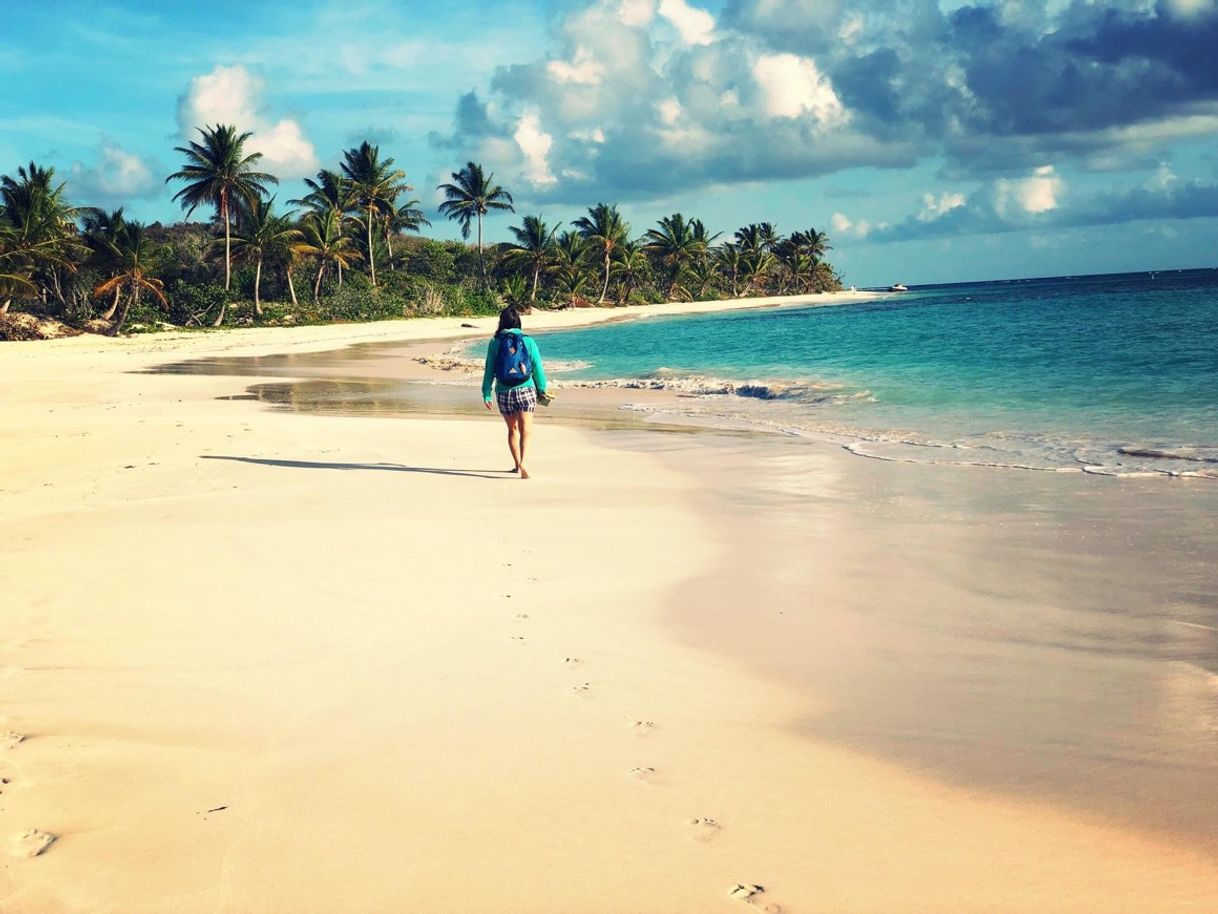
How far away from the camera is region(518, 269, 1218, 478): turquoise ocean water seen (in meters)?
11.2

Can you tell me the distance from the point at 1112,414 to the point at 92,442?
13.8 m

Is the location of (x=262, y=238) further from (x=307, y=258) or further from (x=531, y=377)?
(x=531, y=377)

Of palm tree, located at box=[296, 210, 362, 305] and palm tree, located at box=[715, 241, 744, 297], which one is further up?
palm tree, located at box=[715, 241, 744, 297]

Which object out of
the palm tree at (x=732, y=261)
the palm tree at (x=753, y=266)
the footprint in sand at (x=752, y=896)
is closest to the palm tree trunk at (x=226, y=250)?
the footprint in sand at (x=752, y=896)

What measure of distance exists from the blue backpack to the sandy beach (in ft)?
6.22

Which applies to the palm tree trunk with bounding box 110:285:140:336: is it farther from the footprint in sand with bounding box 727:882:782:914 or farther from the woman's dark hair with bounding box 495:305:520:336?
the footprint in sand with bounding box 727:882:782:914

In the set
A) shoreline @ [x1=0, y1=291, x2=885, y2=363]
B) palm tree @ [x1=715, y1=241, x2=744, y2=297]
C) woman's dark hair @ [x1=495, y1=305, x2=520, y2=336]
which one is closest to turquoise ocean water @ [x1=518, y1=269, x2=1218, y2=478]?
woman's dark hair @ [x1=495, y1=305, x2=520, y2=336]

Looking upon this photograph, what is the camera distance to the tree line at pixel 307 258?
41.6 metres

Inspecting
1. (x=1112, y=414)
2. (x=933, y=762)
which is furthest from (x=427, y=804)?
(x=1112, y=414)

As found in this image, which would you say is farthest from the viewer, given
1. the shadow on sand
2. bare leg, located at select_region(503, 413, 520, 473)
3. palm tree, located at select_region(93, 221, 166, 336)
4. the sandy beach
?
palm tree, located at select_region(93, 221, 166, 336)

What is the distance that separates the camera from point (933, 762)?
11.0ft

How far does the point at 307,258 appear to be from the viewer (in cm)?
5431

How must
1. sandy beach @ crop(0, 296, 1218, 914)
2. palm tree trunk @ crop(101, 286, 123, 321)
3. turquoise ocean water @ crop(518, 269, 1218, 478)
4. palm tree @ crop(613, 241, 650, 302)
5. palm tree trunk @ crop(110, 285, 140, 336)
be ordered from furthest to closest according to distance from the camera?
palm tree @ crop(613, 241, 650, 302) < palm tree trunk @ crop(101, 286, 123, 321) < palm tree trunk @ crop(110, 285, 140, 336) < turquoise ocean water @ crop(518, 269, 1218, 478) < sandy beach @ crop(0, 296, 1218, 914)

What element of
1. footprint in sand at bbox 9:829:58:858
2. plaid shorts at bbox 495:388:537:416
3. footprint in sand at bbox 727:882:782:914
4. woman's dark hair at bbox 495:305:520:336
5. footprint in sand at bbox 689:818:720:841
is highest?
woman's dark hair at bbox 495:305:520:336
